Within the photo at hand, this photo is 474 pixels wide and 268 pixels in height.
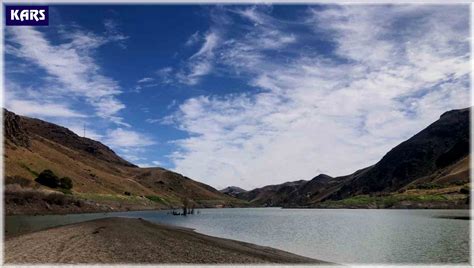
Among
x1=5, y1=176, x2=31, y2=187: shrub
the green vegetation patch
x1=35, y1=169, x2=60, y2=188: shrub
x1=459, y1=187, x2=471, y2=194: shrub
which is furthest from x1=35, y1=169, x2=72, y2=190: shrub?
x1=459, y1=187, x2=471, y2=194: shrub

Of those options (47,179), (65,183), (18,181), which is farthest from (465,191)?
(18,181)

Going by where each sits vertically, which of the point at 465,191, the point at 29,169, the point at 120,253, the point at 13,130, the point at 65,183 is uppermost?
the point at 13,130

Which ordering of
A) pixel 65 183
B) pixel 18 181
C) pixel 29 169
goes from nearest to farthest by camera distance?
1. pixel 18 181
2. pixel 29 169
3. pixel 65 183

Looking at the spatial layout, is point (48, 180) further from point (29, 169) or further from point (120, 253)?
point (120, 253)

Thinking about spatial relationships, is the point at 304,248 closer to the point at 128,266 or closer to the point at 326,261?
the point at 326,261

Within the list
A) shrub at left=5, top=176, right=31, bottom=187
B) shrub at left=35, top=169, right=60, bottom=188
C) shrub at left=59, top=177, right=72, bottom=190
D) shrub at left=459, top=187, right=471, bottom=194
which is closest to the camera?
shrub at left=5, top=176, right=31, bottom=187

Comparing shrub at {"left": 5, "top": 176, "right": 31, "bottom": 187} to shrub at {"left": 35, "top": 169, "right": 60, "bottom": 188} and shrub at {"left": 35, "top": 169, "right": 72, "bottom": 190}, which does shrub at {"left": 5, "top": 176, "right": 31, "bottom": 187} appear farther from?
shrub at {"left": 35, "top": 169, "right": 60, "bottom": 188}

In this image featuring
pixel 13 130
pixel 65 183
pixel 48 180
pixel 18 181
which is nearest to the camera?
pixel 18 181

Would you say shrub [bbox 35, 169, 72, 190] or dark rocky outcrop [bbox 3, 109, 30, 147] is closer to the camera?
shrub [bbox 35, 169, 72, 190]

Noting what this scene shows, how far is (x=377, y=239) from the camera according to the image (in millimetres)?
55781

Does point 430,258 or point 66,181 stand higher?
point 66,181

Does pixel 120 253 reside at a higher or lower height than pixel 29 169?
lower

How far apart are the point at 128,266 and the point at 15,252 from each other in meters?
11.4

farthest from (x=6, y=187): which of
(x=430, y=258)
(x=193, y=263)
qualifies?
(x=430, y=258)
